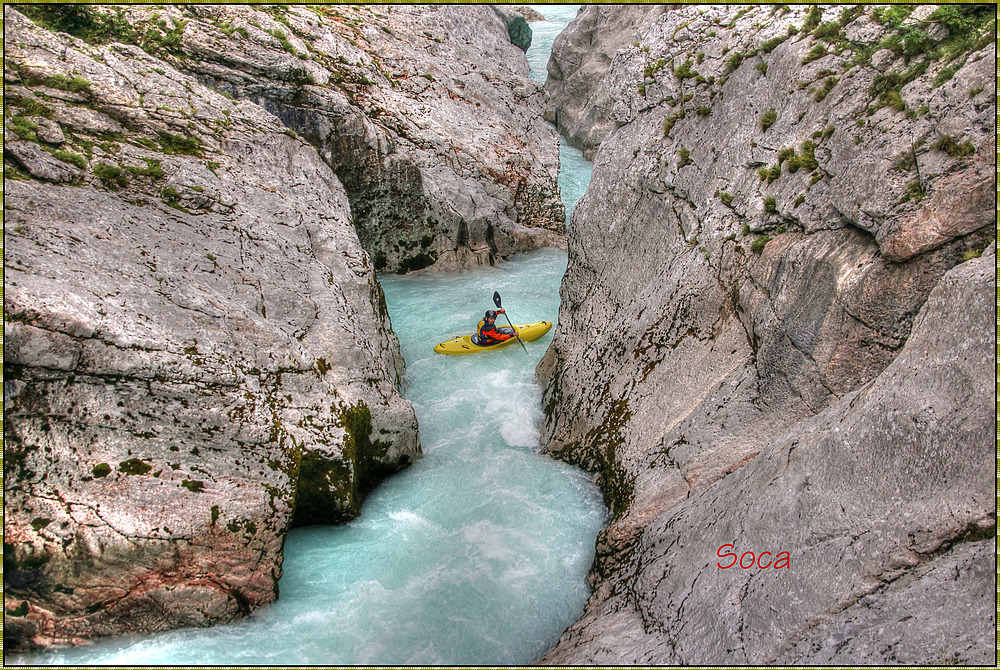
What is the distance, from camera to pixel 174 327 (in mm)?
9969

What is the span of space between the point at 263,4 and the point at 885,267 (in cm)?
2025

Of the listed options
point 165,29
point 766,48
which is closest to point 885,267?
point 766,48

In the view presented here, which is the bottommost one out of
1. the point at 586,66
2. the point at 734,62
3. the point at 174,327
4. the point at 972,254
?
the point at 174,327

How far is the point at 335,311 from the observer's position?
1338 centimetres

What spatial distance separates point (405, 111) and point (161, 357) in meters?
15.9

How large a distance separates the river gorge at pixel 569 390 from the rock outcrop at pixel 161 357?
5 centimetres

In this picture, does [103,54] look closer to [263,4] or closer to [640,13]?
[263,4]

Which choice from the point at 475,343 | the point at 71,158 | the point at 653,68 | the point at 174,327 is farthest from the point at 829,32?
the point at 71,158

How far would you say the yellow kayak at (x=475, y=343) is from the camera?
1827 centimetres

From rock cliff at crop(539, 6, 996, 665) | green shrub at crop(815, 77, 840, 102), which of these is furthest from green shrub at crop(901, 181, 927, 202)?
green shrub at crop(815, 77, 840, 102)

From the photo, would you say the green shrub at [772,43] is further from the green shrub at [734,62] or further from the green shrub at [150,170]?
the green shrub at [150,170]

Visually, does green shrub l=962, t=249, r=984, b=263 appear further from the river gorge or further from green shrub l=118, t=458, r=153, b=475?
green shrub l=118, t=458, r=153, b=475

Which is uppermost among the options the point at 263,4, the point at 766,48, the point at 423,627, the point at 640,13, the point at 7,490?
the point at 640,13

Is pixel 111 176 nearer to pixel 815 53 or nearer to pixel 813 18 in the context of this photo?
pixel 815 53
